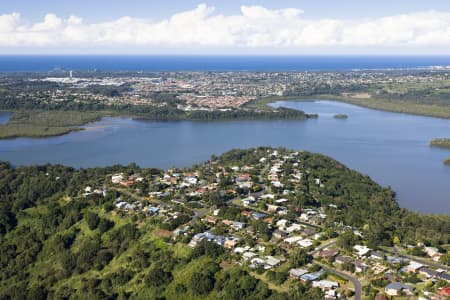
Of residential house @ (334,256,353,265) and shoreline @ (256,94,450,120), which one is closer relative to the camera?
residential house @ (334,256,353,265)

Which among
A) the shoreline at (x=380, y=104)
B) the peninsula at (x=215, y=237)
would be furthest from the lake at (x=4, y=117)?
the shoreline at (x=380, y=104)

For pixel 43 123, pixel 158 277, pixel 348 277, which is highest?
pixel 43 123

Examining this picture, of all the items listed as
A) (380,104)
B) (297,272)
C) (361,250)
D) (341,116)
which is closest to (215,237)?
(297,272)

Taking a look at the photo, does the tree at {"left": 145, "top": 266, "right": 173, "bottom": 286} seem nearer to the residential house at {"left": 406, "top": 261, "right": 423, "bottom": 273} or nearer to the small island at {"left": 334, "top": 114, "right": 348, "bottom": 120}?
the residential house at {"left": 406, "top": 261, "right": 423, "bottom": 273}

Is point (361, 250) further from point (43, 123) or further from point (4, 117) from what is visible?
point (4, 117)

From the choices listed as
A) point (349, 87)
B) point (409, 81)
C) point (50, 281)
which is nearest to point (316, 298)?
point (50, 281)

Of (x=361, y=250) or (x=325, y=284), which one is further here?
(x=361, y=250)

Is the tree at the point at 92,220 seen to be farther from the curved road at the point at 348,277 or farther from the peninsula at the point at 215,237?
the curved road at the point at 348,277

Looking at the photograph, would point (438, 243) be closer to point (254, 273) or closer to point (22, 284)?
point (254, 273)

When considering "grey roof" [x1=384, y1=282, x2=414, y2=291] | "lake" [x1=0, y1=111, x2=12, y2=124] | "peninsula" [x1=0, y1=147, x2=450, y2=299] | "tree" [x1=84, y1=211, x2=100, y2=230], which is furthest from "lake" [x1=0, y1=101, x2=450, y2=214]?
"tree" [x1=84, y1=211, x2=100, y2=230]
